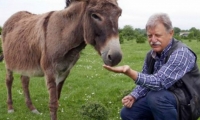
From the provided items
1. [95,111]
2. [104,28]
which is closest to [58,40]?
[104,28]

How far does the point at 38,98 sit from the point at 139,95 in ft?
12.8

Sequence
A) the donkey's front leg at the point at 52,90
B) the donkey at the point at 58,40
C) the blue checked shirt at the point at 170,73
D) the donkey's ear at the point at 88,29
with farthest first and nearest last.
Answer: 1. the donkey's front leg at the point at 52,90
2. the donkey's ear at the point at 88,29
3. the donkey at the point at 58,40
4. the blue checked shirt at the point at 170,73

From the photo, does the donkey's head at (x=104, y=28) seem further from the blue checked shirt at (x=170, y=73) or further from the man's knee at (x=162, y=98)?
the man's knee at (x=162, y=98)

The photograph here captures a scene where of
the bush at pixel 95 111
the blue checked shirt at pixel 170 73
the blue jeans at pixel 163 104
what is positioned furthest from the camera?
the bush at pixel 95 111

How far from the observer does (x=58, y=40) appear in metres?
5.21

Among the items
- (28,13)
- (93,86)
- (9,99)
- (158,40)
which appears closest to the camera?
(158,40)

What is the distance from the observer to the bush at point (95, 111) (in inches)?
223

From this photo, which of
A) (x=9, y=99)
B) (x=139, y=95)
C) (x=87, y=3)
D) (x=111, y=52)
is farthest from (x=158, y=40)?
(x=9, y=99)

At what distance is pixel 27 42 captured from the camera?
235 inches

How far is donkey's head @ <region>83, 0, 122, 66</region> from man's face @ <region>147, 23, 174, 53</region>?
1.42 ft

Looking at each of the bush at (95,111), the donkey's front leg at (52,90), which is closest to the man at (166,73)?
the bush at (95,111)

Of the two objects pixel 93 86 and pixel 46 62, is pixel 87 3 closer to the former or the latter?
pixel 46 62

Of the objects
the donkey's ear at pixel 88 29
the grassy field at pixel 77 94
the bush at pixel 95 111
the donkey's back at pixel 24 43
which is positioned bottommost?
the grassy field at pixel 77 94

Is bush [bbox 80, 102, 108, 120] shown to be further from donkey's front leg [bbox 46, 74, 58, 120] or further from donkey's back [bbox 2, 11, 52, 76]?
donkey's back [bbox 2, 11, 52, 76]
